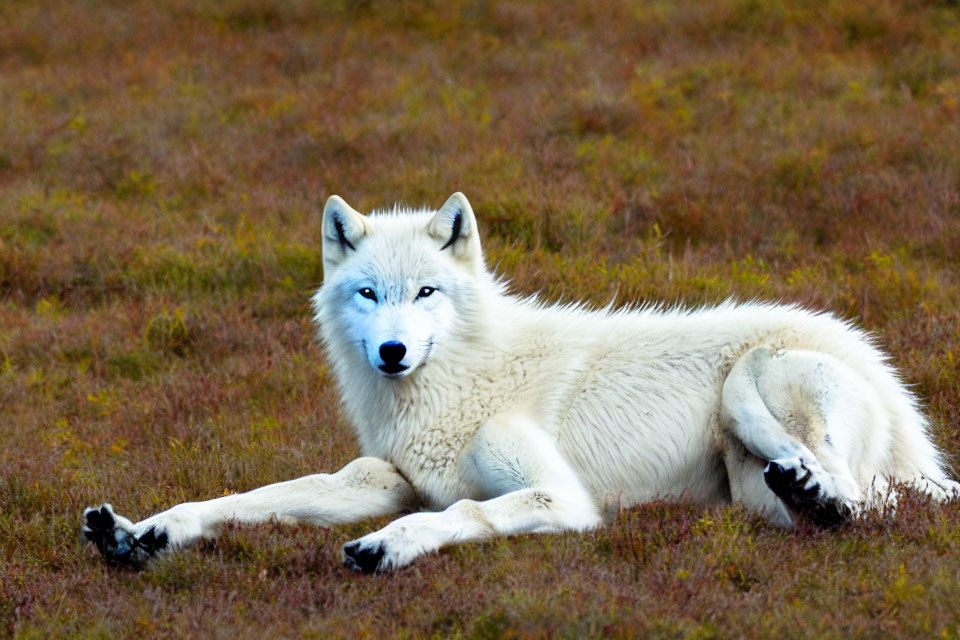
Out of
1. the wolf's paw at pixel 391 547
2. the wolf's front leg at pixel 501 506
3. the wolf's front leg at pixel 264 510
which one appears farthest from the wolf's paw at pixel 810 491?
the wolf's front leg at pixel 264 510

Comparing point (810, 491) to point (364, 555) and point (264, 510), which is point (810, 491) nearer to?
point (364, 555)

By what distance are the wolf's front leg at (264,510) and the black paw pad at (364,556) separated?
0.72 m

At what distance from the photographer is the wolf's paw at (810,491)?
4.89 m

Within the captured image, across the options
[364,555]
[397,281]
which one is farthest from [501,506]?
[397,281]

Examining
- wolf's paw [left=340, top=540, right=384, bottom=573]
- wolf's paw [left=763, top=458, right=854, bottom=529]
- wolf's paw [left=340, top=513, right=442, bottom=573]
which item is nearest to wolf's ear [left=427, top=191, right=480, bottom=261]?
wolf's paw [left=340, top=513, right=442, bottom=573]

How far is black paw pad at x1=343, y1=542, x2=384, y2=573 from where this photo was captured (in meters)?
4.84

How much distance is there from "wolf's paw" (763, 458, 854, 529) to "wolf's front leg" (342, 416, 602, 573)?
3.04ft

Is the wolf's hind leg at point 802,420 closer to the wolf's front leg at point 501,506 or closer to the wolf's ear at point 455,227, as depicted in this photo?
the wolf's front leg at point 501,506

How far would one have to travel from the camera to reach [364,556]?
4844 mm

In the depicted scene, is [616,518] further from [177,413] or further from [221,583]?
[177,413]

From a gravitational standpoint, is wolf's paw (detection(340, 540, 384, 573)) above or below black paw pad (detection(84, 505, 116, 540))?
below

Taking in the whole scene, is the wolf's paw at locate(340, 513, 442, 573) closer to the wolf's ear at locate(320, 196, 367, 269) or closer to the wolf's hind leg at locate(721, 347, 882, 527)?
the wolf's hind leg at locate(721, 347, 882, 527)

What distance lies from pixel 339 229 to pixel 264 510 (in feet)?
5.30

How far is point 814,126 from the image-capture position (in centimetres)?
1263
